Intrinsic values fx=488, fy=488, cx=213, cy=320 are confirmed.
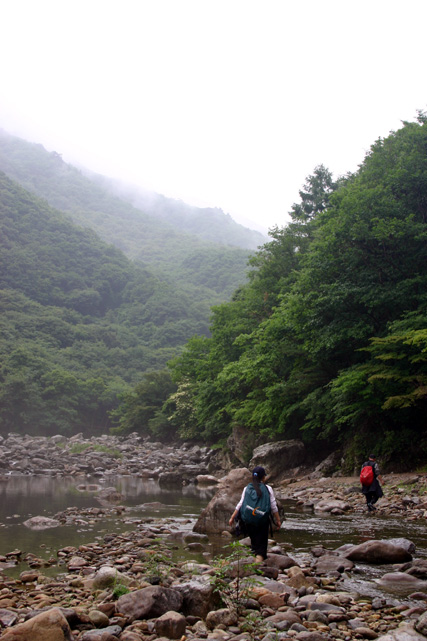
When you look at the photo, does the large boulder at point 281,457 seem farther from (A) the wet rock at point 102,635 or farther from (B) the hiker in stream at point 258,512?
(A) the wet rock at point 102,635

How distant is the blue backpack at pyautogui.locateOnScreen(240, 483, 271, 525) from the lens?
7.42 meters

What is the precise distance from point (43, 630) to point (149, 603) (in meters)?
1.40

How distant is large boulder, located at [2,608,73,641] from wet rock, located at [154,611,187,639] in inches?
35.0

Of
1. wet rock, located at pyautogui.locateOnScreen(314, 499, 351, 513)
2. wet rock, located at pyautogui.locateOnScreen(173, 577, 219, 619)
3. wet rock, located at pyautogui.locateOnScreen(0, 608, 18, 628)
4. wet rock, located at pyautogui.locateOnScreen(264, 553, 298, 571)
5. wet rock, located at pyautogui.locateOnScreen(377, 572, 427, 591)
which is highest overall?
wet rock, located at pyautogui.locateOnScreen(377, 572, 427, 591)

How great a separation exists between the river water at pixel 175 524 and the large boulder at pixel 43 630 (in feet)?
12.0

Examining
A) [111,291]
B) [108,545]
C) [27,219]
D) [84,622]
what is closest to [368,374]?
[108,545]

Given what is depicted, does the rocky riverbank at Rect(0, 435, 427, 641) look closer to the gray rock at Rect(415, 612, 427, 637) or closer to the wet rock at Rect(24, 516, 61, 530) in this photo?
the gray rock at Rect(415, 612, 427, 637)

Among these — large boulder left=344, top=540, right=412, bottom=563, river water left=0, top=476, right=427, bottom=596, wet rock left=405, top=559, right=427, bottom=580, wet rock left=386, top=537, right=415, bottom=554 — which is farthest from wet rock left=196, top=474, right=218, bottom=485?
wet rock left=405, top=559, right=427, bottom=580

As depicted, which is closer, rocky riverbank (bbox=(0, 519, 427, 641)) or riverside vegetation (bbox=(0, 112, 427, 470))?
rocky riverbank (bbox=(0, 519, 427, 641))

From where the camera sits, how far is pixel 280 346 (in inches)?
1014

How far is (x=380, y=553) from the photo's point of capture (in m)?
7.83

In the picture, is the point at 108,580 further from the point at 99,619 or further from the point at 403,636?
the point at 403,636

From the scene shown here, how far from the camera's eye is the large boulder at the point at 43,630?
4430 millimetres

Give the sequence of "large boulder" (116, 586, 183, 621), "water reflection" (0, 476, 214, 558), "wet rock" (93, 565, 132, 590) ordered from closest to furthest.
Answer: "large boulder" (116, 586, 183, 621) < "wet rock" (93, 565, 132, 590) < "water reflection" (0, 476, 214, 558)
